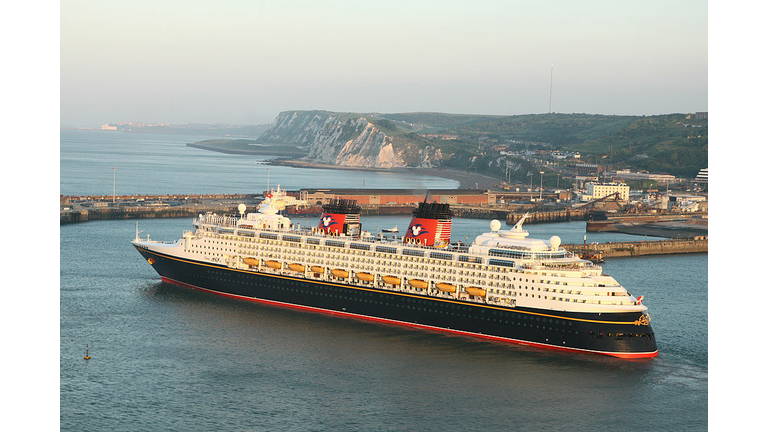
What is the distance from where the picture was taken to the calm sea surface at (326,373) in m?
18.6

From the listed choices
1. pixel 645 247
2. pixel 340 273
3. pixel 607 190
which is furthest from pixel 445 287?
pixel 607 190

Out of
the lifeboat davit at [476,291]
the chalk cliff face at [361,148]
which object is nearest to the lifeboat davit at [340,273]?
the lifeboat davit at [476,291]

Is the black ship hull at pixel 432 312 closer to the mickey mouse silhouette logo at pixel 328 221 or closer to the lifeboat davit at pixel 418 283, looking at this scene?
the lifeboat davit at pixel 418 283

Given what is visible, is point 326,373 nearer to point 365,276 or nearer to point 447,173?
point 365,276

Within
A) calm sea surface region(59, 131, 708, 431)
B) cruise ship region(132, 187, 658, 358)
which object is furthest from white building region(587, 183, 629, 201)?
cruise ship region(132, 187, 658, 358)

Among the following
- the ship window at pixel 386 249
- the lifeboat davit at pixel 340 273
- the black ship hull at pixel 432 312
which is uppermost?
the ship window at pixel 386 249

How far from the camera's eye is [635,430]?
18.2 meters

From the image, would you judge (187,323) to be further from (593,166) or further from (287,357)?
(593,166)

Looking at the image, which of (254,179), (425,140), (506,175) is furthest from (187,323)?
(425,140)

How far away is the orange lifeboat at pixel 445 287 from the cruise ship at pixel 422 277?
1.8 inches

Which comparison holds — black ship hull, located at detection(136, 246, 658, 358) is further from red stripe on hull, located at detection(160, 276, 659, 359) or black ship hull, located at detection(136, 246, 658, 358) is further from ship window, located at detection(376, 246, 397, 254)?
ship window, located at detection(376, 246, 397, 254)

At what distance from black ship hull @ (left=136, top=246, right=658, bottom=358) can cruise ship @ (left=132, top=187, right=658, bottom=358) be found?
32 millimetres

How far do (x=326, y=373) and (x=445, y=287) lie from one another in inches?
233

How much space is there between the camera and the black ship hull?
75.9ft
